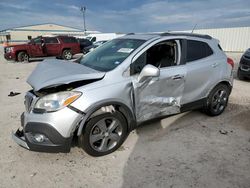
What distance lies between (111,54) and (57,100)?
4.67 feet

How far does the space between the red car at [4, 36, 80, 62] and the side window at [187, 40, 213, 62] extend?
12.2m

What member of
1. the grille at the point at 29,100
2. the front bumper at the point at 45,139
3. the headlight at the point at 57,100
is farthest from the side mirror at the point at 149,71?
the grille at the point at 29,100

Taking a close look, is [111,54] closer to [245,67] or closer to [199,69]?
[199,69]

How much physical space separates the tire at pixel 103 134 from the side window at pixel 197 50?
5.76ft

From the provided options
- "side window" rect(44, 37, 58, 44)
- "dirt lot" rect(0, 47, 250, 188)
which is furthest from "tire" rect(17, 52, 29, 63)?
"dirt lot" rect(0, 47, 250, 188)

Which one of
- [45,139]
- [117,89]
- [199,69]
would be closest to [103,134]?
[117,89]

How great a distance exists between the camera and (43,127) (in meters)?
2.59

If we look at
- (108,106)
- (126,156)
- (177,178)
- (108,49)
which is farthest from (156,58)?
(177,178)

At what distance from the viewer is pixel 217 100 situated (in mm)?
4438

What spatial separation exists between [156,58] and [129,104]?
1.09 m

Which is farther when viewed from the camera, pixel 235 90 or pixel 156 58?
pixel 235 90

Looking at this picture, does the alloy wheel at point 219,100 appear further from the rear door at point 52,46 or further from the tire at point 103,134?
the rear door at point 52,46

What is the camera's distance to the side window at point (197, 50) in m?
3.80

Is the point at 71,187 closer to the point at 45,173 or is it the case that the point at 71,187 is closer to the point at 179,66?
the point at 45,173
